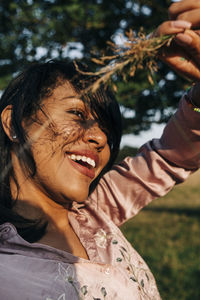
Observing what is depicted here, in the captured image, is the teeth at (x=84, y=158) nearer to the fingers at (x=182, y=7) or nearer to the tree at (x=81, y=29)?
the fingers at (x=182, y=7)

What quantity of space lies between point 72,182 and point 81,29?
11.5ft

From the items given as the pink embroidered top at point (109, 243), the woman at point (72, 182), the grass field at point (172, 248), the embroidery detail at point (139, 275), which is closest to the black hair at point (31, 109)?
the woman at point (72, 182)

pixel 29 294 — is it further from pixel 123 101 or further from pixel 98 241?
pixel 123 101

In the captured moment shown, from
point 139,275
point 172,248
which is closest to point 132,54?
point 139,275

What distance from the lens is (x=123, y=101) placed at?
4.51 metres

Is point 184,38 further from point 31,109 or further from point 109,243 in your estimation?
point 109,243

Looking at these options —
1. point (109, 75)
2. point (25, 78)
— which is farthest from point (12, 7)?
point (109, 75)

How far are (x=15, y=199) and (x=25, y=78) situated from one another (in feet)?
2.29

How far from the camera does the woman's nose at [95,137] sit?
187 centimetres

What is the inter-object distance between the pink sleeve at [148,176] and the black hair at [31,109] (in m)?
0.28

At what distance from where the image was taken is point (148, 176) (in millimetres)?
2186

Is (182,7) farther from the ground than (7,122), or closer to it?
farther from the ground

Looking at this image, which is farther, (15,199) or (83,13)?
(83,13)

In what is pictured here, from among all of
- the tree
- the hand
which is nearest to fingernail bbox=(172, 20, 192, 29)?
the hand
